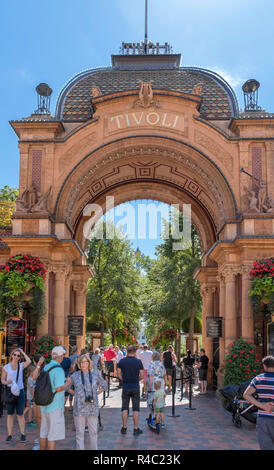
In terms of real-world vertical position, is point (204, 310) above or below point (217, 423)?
A: above

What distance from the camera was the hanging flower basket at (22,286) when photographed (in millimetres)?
14805

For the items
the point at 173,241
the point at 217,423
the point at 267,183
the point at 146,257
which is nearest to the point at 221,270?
the point at 267,183

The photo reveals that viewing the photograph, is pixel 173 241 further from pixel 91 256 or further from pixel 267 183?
pixel 267 183

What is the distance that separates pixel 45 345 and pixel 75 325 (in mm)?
2197

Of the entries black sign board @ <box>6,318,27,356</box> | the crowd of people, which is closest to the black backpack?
the crowd of people

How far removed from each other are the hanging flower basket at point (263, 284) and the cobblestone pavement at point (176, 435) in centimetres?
334

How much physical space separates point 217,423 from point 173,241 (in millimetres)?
22183

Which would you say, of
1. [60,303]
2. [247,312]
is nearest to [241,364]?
[247,312]

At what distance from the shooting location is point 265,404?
20.3 feet

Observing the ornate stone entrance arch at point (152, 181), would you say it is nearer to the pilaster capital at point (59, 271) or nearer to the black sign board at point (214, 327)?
the pilaster capital at point (59, 271)

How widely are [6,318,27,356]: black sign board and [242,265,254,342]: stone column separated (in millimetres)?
6512

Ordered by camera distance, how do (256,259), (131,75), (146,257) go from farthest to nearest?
(146,257) < (131,75) < (256,259)

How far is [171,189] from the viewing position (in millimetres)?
21641

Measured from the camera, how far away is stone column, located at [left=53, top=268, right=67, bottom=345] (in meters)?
16.6
